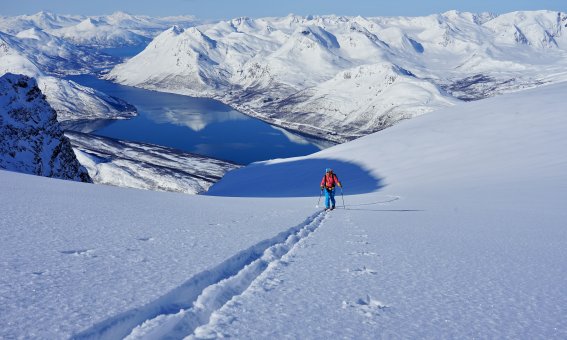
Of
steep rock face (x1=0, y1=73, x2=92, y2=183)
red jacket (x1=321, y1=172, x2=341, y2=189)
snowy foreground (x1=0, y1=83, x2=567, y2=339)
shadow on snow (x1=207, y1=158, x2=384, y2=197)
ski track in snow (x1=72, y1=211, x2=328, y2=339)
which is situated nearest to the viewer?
ski track in snow (x1=72, y1=211, x2=328, y2=339)

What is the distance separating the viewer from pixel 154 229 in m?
11.2

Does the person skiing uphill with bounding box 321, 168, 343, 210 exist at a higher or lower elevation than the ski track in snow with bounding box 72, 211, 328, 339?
higher

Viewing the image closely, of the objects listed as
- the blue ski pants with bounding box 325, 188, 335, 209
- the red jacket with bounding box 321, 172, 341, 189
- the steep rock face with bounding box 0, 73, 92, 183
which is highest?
the steep rock face with bounding box 0, 73, 92, 183

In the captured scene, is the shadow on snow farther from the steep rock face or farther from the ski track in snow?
the ski track in snow

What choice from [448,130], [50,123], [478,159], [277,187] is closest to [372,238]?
[478,159]

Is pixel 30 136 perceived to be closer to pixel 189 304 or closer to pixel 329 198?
pixel 329 198

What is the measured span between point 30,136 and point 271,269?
66.9 meters

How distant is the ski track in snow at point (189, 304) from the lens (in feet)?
17.7

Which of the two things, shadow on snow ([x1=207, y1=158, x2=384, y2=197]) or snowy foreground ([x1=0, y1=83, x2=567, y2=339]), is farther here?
shadow on snow ([x1=207, y1=158, x2=384, y2=197])

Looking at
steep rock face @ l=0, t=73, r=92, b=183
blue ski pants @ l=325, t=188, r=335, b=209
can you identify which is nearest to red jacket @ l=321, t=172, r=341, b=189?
blue ski pants @ l=325, t=188, r=335, b=209

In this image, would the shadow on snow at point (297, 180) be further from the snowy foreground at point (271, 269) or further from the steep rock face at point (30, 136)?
the steep rock face at point (30, 136)

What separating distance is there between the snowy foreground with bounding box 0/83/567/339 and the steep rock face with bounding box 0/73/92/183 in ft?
156

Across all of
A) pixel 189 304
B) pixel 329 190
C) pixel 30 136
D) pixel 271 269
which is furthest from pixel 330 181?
pixel 30 136

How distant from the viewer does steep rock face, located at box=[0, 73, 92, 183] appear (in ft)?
194
